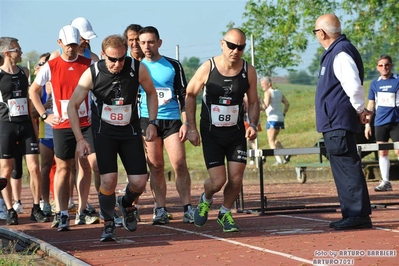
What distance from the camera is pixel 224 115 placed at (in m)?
10.8

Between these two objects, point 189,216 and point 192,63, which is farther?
point 192,63

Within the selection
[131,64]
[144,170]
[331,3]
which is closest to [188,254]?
[144,170]

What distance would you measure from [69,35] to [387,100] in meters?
7.80

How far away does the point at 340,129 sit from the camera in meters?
Answer: 10.4

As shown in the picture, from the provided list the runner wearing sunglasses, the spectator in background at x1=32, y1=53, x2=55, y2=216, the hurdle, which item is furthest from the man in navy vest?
the spectator in background at x1=32, y1=53, x2=55, y2=216

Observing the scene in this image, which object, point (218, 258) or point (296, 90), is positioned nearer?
point (218, 258)

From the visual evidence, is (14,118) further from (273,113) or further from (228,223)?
(273,113)

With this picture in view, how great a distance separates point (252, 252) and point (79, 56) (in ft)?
14.2

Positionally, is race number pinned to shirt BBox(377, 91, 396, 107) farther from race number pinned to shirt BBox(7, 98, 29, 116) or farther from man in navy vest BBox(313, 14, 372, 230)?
man in navy vest BBox(313, 14, 372, 230)

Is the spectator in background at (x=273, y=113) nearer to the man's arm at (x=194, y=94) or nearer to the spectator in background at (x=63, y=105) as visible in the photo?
the spectator in background at (x=63, y=105)

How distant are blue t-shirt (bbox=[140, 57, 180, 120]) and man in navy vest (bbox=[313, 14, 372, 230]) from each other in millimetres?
2229

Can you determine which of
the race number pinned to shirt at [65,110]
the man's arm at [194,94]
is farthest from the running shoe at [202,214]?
the race number pinned to shirt at [65,110]

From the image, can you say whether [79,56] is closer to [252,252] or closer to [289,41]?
[252,252]

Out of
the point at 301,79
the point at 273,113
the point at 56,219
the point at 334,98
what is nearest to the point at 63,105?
the point at 56,219
